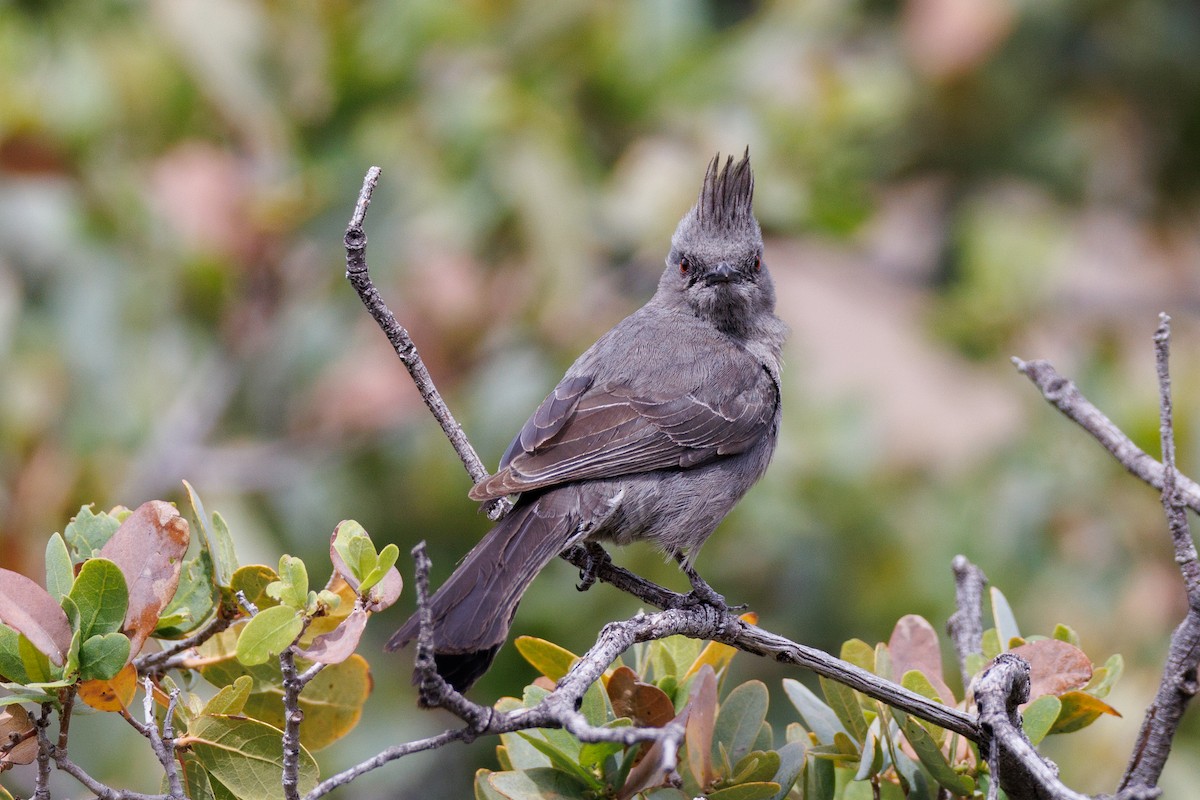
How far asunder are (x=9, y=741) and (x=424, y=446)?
10.3ft

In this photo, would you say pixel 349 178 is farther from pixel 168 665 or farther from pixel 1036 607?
pixel 1036 607

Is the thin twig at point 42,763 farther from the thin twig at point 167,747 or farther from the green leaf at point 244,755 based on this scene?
the green leaf at point 244,755

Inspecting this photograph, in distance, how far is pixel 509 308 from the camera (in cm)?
557

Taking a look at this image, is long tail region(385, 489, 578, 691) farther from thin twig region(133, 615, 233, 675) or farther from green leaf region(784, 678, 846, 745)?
green leaf region(784, 678, 846, 745)

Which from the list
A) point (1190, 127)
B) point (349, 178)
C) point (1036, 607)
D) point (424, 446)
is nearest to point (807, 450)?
→ point (1036, 607)

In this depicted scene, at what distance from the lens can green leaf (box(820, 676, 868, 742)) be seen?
103 inches

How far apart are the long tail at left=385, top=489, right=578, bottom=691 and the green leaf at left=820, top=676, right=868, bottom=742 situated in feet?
2.53

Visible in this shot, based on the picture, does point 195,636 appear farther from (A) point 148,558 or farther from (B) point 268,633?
(B) point 268,633

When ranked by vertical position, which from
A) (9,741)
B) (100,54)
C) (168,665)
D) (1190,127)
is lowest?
(9,741)

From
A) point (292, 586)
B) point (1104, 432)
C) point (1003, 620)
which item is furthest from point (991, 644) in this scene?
point (292, 586)

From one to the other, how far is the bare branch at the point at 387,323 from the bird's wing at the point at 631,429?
0.46m

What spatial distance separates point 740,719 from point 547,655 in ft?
1.36

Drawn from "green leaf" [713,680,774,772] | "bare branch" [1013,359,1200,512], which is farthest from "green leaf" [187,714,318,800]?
"bare branch" [1013,359,1200,512]

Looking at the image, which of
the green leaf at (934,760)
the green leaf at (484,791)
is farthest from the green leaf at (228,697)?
the green leaf at (934,760)
